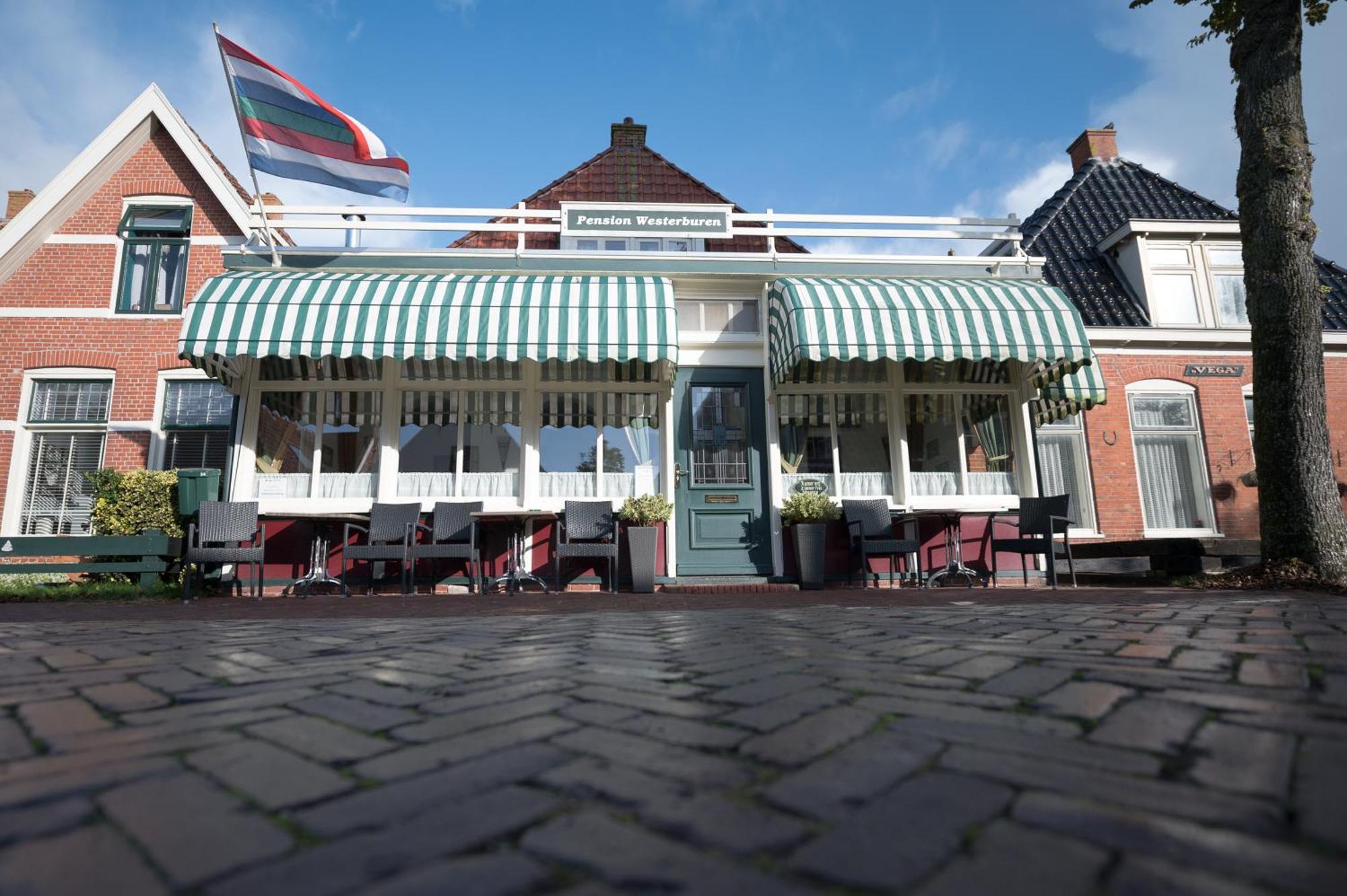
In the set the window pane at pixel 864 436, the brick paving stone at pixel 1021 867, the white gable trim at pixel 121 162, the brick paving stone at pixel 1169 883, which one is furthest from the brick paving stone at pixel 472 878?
the white gable trim at pixel 121 162

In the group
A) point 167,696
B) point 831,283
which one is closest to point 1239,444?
point 831,283

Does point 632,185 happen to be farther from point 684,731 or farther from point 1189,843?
point 1189,843

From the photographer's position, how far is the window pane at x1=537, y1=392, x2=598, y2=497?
9.52m

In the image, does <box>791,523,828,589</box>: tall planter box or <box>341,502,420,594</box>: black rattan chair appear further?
<box>791,523,828,589</box>: tall planter box

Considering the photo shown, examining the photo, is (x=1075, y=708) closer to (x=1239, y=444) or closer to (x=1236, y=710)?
(x=1236, y=710)

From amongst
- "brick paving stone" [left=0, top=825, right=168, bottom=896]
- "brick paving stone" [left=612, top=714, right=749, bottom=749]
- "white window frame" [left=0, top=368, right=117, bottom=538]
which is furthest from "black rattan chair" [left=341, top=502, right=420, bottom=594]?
"brick paving stone" [left=0, top=825, right=168, bottom=896]

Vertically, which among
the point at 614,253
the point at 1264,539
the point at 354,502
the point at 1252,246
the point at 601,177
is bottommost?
the point at 1264,539

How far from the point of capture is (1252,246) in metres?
7.10

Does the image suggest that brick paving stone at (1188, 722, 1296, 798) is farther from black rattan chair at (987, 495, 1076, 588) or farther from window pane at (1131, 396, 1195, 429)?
window pane at (1131, 396, 1195, 429)

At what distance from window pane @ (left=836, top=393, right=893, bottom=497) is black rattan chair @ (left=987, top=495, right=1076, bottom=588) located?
5.26ft

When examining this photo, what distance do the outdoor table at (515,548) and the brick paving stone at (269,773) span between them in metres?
6.89

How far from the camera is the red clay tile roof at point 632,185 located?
15.1 meters

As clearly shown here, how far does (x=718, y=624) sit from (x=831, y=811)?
305 cm

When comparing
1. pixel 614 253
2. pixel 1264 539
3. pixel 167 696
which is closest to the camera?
pixel 167 696
